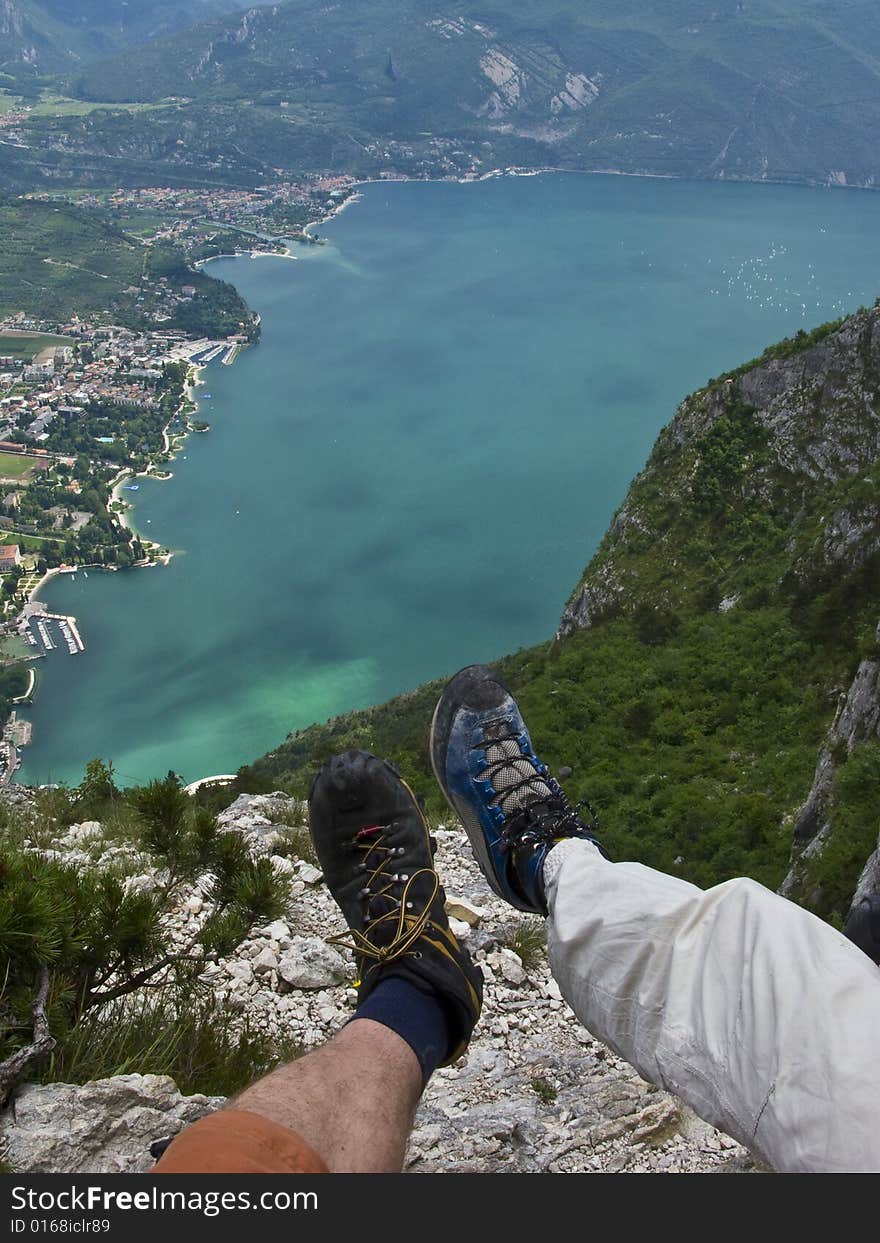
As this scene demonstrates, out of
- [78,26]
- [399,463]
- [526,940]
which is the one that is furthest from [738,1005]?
[78,26]

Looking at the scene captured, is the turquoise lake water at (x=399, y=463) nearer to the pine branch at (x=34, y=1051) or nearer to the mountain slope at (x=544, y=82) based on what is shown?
the pine branch at (x=34, y=1051)

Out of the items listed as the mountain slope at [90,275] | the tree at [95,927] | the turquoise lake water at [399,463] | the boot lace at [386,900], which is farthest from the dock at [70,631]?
the mountain slope at [90,275]

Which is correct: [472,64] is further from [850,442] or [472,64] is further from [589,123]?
[850,442]

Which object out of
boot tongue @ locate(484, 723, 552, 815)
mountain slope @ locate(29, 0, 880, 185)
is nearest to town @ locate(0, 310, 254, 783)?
boot tongue @ locate(484, 723, 552, 815)

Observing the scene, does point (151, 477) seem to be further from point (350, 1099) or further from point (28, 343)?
point (350, 1099)

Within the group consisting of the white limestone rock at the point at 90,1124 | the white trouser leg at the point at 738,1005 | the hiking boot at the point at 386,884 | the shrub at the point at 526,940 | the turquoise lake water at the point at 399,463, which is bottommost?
the turquoise lake water at the point at 399,463

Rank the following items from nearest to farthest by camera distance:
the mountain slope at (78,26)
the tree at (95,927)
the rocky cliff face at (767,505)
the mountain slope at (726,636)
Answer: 1. the tree at (95,927)
2. the mountain slope at (726,636)
3. the rocky cliff face at (767,505)
4. the mountain slope at (78,26)

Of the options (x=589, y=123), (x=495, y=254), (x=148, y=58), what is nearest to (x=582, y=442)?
(x=495, y=254)
